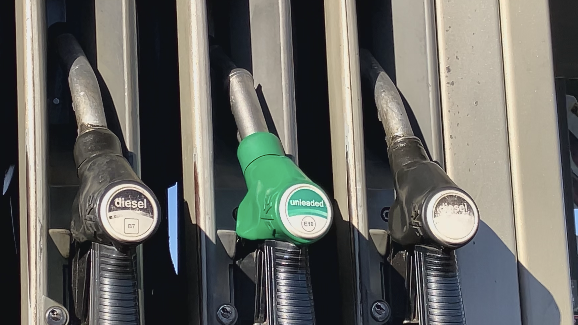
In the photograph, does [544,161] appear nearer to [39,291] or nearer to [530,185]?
[530,185]

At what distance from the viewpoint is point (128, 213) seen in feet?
2.31

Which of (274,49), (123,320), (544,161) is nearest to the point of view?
(123,320)

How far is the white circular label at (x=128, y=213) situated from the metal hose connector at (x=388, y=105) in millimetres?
302

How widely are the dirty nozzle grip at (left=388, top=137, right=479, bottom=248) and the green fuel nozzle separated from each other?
10cm

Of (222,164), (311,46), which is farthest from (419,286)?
(311,46)

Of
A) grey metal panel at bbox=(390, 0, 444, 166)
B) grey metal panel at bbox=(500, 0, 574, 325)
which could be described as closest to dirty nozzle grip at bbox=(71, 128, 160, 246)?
grey metal panel at bbox=(390, 0, 444, 166)

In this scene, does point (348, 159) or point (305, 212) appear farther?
point (348, 159)

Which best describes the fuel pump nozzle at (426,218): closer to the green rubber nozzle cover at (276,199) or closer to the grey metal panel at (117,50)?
the green rubber nozzle cover at (276,199)

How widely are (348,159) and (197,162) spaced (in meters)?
0.17

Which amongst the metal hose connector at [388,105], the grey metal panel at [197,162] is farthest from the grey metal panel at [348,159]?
the grey metal panel at [197,162]

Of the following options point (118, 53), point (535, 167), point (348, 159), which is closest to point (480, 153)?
point (535, 167)

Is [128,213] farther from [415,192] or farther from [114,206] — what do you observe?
[415,192]

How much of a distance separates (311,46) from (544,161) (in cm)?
33

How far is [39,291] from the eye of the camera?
30.6 inches
